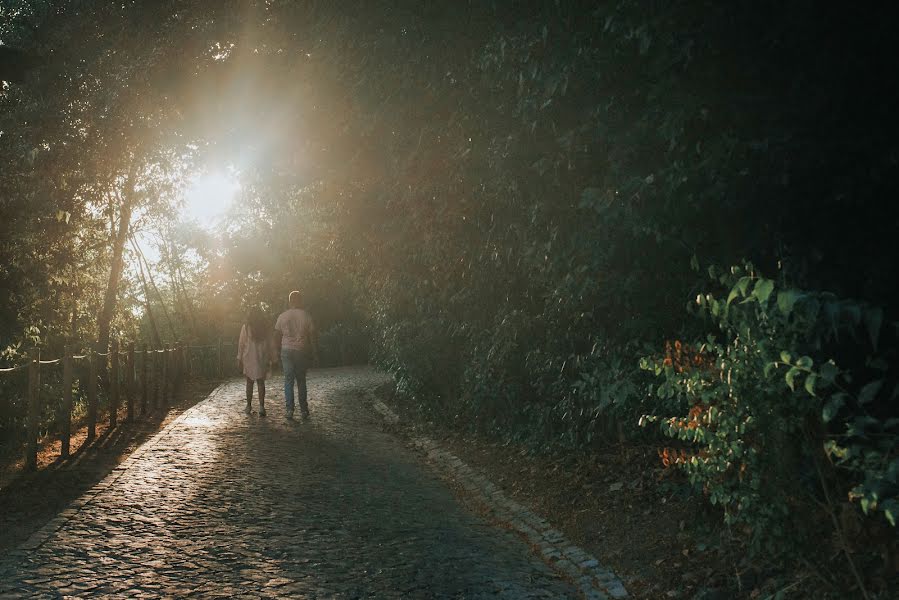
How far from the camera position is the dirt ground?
295 inches

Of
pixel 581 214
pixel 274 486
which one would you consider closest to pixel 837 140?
pixel 581 214

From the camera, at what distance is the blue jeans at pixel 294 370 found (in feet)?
51.1

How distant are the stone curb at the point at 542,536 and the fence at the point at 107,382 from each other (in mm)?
4582

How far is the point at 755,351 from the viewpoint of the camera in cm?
429

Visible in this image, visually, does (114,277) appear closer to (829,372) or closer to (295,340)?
(295,340)

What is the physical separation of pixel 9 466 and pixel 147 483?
2.41 meters

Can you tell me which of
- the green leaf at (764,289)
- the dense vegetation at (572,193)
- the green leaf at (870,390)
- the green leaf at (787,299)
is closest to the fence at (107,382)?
the dense vegetation at (572,193)

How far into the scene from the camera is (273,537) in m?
6.67

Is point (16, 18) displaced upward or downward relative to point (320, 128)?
upward

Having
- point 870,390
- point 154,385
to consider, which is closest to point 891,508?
point 870,390

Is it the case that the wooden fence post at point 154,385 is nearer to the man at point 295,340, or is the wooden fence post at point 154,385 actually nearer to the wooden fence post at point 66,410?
the man at point 295,340

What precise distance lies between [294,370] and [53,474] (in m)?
6.13

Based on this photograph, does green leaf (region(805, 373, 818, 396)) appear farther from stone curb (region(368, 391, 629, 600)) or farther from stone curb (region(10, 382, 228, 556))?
stone curb (region(10, 382, 228, 556))

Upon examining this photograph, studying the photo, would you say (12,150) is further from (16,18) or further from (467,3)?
(467,3)
